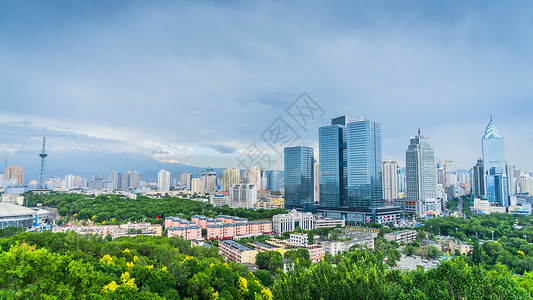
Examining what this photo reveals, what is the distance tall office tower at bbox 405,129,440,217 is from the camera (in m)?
24.9

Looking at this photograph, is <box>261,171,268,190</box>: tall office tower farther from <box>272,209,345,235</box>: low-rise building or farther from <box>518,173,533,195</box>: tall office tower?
<box>518,173,533,195</box>: tall office tower

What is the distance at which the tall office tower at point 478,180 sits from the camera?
101ft

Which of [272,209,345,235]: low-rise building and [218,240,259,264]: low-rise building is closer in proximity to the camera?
[218,240,259,264]: low-rise building

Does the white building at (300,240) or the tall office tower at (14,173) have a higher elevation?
the tall office tower at (14,173)

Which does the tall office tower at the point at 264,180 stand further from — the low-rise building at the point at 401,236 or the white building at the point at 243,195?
the low-rise building at the point at 401,236

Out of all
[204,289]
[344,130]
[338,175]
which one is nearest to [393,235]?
[338,175]

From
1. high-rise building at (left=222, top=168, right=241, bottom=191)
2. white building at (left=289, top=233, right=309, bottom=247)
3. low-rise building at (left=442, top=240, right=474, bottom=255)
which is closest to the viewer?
low-rise building at (left=442, top=240, right=474, bottom=255)

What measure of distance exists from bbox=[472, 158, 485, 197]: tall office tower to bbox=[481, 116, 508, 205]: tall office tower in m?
0.60

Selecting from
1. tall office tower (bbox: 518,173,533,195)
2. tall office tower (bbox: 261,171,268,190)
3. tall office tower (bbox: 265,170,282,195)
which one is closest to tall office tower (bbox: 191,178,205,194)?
tall office tower (bbox: 261,171,268,190)

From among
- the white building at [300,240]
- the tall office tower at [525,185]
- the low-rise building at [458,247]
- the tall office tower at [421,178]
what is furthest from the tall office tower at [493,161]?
the white building at [300,240]

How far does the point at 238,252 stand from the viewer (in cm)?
1033

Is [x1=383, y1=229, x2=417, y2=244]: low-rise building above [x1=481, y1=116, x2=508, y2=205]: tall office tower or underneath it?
underneath

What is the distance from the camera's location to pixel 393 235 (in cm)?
1443

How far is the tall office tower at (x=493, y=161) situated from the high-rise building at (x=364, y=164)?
631 inches
